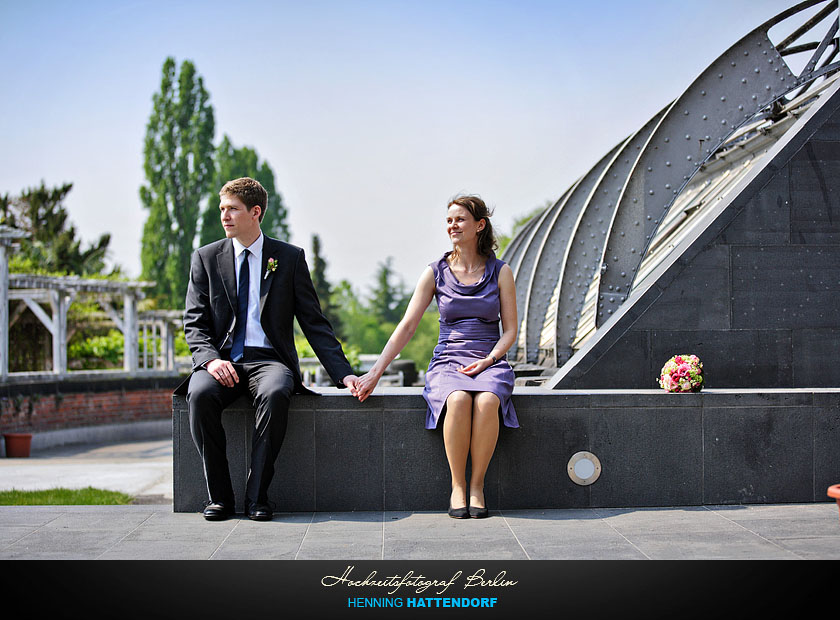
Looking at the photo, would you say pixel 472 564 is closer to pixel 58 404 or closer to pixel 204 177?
pixel 58 404

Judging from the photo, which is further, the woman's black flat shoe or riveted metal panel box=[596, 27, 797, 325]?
riveted metal panel box=[596, 27, 797, 325]

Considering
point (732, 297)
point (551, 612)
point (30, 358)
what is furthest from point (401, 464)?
point (30, 358)

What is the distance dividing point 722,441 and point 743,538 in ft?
3.12

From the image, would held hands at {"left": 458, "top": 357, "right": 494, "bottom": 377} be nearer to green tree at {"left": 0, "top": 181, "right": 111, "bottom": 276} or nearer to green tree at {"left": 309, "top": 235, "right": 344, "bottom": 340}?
green tree at {"left": 0, "top": 181, "right": 111, "bottom": 276}

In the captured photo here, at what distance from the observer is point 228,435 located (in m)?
4.89

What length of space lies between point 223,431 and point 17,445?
44.6ft

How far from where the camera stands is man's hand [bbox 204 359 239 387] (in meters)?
4.58

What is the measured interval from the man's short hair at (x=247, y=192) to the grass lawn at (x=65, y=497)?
5074 mm

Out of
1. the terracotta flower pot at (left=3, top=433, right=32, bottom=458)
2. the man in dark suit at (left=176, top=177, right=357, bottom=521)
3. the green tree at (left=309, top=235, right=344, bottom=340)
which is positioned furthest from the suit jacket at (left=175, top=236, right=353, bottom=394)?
the green tree at (left=309, top=235, right=344, bottom=340)

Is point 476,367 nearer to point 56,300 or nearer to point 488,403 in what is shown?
point 488,403

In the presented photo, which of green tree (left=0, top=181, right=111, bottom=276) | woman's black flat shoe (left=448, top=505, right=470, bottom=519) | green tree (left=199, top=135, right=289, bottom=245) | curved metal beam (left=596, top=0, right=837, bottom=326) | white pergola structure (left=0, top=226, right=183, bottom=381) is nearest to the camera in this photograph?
woman's black flat shoe (left=448, top=505, right=470, bottom=519)

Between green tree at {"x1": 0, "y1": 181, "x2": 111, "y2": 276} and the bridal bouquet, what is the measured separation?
111 ft

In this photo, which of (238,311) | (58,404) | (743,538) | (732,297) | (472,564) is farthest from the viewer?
(58,404)

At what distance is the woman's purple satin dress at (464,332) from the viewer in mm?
4758
